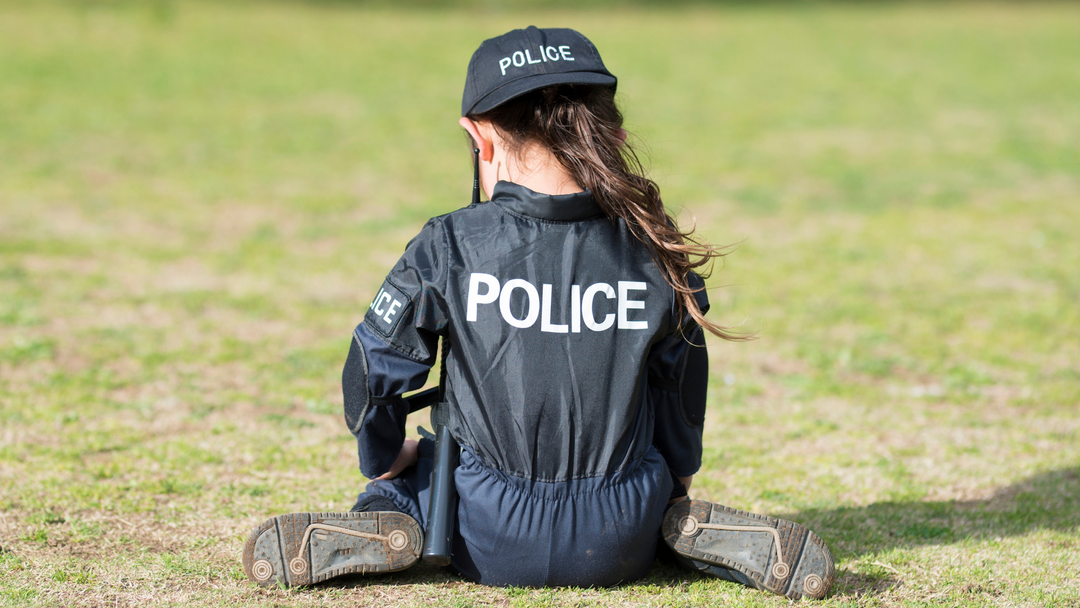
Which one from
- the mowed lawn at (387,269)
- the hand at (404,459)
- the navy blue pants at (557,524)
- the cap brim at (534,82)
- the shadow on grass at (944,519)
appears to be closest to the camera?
the cap brim at (534,82)

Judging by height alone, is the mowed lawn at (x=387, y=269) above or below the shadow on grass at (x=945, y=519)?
above

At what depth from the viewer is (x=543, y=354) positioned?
2574 millimetres

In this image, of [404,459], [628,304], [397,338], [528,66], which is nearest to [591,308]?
[628,304]

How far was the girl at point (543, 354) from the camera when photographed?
8.42 ft

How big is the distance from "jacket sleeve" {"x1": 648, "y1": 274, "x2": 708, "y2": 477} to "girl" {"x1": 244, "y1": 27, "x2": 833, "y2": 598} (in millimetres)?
40

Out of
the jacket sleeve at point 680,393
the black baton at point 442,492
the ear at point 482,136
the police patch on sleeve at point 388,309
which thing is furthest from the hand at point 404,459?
the ear at point 482,136

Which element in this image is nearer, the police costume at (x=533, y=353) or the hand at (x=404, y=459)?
the police costume at (x=533, y=353)

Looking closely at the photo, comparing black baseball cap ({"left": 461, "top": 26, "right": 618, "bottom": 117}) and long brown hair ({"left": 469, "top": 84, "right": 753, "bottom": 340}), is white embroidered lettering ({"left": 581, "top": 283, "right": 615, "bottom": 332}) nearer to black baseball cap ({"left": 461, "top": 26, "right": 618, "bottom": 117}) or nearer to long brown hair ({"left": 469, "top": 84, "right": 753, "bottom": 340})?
long brown hair ({"left": 469, "top": 84, "right": 753, "bottom": 340})

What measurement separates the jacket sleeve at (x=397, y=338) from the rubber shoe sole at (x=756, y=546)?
2.57 feet

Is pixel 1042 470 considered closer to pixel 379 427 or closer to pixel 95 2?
pixel 379 427

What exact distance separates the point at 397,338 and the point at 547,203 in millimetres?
509

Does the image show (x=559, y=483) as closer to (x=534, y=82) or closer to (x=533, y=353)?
(x=533, y=353)

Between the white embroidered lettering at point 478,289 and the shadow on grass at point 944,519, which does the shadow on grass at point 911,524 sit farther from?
the white embroidered lettering at point 478,289

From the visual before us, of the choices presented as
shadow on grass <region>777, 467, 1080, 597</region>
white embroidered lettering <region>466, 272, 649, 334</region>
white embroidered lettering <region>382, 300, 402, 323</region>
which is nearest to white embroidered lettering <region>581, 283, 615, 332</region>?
white embroidered lettering <region>466, 272, 649, 334</region>
